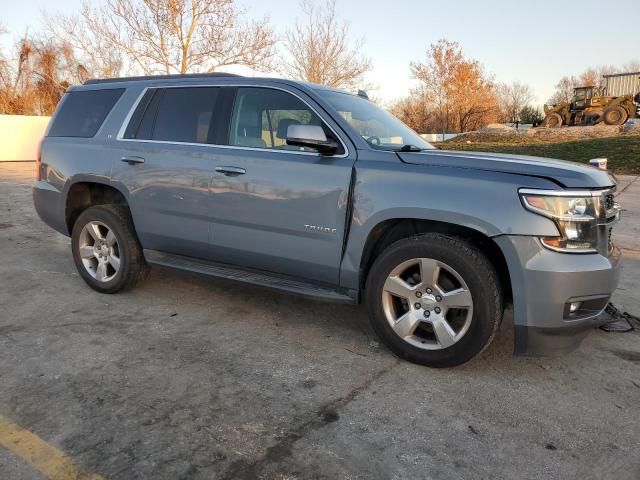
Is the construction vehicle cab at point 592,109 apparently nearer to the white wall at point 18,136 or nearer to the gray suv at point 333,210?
the white wall at point 18,136

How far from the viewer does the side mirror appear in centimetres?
354

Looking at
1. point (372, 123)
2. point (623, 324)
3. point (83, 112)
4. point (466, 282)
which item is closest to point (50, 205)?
point (83, 112)

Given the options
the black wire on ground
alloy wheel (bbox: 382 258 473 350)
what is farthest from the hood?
the black wire on ground

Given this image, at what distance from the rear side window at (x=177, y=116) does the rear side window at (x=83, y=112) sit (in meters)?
0.40

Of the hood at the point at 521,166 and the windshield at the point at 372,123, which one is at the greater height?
the windshield at the point at 372,123

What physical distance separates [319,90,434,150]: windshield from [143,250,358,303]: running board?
3.42 feet

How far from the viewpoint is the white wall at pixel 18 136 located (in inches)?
968

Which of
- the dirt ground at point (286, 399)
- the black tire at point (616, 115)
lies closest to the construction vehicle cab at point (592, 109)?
the black tire at point (616, 115)

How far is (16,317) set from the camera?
427cm

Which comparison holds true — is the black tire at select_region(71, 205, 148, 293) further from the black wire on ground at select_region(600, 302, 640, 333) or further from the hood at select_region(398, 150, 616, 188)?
the black wire on ground at select_region(600, 302, 640, 333)

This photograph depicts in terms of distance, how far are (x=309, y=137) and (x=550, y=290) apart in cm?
173

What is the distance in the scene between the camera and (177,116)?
4480 millimetres

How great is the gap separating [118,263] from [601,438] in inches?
152

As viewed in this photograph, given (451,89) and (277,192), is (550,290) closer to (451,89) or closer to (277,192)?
(277,192)
